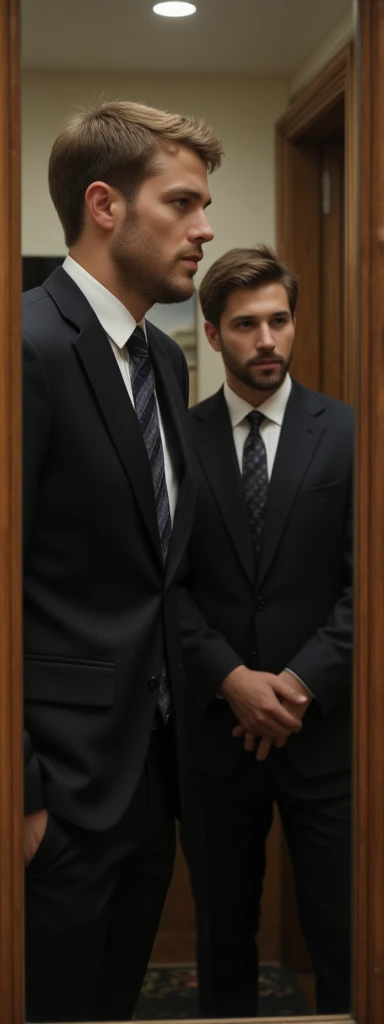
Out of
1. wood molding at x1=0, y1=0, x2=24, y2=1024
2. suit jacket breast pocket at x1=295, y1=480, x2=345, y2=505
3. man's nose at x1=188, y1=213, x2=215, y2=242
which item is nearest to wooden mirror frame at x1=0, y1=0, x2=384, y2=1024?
wood molding at x1=0, y1=0, x2=24, y2=1024

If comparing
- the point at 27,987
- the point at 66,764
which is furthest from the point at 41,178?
the point at 27,987

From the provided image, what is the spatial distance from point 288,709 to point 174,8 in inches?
37.0

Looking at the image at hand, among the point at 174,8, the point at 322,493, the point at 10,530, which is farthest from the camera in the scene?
the point at 322,493

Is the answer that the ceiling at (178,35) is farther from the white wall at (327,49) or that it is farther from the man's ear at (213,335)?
the man's ear at (213,335)

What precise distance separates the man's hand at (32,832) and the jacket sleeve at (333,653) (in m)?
0.40

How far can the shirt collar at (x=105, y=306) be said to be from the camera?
1553 millimetres

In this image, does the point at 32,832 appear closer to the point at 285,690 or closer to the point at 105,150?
the point at 285,690

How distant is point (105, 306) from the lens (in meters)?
1.56

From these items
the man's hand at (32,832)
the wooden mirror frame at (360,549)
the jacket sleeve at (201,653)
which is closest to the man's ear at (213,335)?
the wooden mirror frame at (360,549)

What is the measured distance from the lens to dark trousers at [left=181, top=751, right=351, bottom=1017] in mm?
1632

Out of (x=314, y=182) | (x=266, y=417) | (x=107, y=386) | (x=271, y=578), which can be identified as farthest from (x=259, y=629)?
(x=314, y=182)

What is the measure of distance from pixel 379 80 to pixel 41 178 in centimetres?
43

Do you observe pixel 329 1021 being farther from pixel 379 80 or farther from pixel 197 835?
pixel 379 80

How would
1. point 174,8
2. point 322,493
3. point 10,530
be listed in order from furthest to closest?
point 322,493 → point 174,8 → point 10,530
